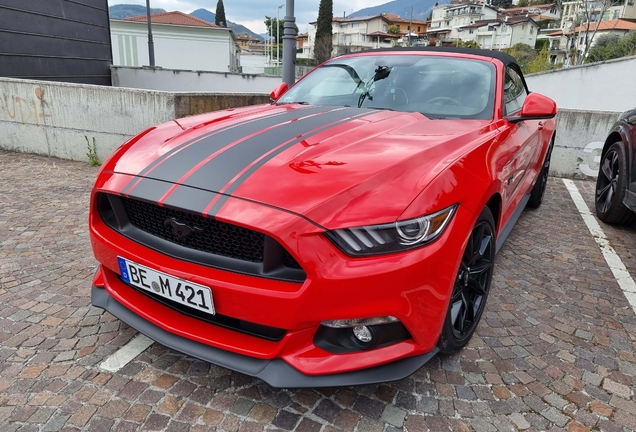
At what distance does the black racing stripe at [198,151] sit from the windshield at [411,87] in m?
0.89

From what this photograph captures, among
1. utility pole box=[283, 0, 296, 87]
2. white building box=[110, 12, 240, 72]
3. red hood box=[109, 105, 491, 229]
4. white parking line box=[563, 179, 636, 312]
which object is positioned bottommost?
white parking line box=[563, 179, 636, 312]

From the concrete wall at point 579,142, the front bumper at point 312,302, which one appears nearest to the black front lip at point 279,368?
the front bumper at point 312,302

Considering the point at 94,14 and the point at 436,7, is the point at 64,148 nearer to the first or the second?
the point at 94,14

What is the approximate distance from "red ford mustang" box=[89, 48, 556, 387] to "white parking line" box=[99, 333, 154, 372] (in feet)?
0.96

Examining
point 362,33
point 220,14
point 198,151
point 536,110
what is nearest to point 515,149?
point 536,110

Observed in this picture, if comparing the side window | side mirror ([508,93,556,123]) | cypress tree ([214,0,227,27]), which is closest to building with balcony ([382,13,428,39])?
cypress tree ([214,0,227,27])

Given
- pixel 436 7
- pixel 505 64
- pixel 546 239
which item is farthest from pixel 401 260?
pixel 436 7

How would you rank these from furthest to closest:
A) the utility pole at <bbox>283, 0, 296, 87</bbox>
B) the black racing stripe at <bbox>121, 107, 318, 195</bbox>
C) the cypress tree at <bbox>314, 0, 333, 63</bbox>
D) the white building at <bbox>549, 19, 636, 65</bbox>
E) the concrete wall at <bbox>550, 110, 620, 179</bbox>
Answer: the cypress tree at <bbox>314, 0, 333, 63</bbox>, the white building at <bbox>549, 19, 636, 65</bbox>, the utility pole at <bbox>283, 0, 296, 87</bbox>, the concrete wall at <bbox>550, 110, 620, 179</bbox>, the black racing stripe at <bbox>121, 107, 318, 195</bbox>

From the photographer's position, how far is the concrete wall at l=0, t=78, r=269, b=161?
18.8 feet

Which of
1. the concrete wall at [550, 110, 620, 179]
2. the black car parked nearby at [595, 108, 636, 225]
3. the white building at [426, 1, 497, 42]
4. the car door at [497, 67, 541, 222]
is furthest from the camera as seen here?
the white building at [426, 1, 497, 42]

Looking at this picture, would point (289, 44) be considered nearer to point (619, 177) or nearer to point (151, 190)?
point (619, 177)

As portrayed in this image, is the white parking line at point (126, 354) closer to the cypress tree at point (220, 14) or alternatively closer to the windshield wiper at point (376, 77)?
the windshield wiper at point (376, 77)

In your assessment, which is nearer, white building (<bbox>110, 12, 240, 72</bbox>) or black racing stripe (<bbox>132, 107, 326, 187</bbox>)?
black racing stripe (<bbox>132, 107, 326, 187</bbox>)

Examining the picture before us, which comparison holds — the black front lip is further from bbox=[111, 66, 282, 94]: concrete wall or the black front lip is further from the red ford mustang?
bbox=[111, 66, 282, 94]: concrete wall
